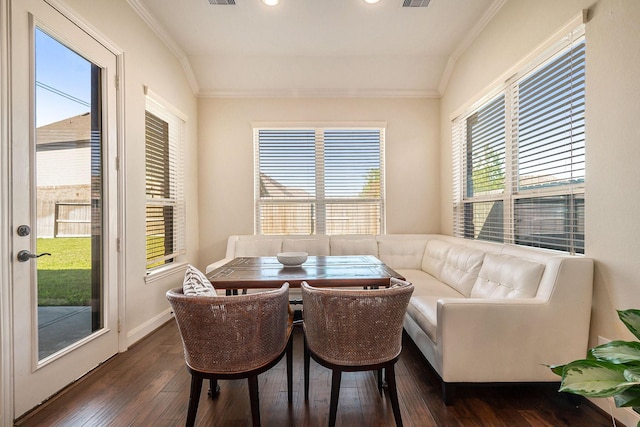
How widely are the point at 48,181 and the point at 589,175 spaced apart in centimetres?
346

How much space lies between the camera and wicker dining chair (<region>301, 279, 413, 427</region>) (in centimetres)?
138

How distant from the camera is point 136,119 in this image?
2.68 m

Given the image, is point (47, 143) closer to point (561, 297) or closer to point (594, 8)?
point (561, 297)

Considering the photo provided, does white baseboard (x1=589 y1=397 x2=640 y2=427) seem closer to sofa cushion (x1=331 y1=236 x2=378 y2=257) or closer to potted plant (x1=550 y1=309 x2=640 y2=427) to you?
potted plant (x1=550 y1=309 x2=640 y2=427)

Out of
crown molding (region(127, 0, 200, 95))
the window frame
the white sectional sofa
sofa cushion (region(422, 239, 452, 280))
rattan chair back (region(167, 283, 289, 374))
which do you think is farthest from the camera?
sofa cushion (region(422, 239, 452, 280))

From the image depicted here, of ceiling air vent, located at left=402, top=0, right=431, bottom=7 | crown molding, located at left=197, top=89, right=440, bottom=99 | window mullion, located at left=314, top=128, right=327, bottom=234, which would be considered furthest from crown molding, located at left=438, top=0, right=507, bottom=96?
window mullion, located at left=314, top=128, right=327, bottom=234

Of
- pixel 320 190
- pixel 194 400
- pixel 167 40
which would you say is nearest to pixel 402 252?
pixel 320 190

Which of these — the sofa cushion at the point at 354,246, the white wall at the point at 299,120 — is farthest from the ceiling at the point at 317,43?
the sofa cushion at the point at 354,246

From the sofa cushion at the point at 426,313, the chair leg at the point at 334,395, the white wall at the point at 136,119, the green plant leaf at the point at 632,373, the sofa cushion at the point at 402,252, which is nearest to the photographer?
the green plant leaf at the point at 632,373

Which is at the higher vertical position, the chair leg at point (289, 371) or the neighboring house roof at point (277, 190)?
the neighboring house roof at point (277, 190)

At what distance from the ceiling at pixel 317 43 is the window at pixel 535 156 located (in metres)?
0.88

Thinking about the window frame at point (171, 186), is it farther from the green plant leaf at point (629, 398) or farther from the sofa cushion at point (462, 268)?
Result: the green plant leaf at point (629, 398)

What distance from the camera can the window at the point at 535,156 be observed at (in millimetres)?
1915

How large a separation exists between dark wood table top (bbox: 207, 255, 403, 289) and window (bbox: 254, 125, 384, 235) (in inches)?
54.0
